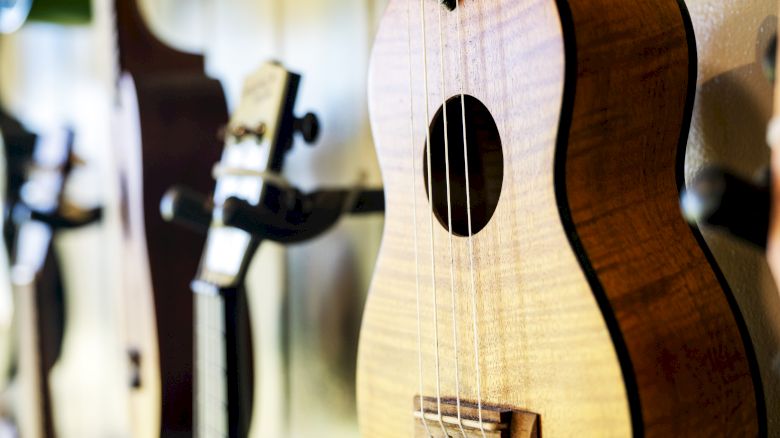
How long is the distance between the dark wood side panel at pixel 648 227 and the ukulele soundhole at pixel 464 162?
0.11 meters

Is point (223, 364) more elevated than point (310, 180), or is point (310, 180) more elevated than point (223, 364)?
point (310, 180)

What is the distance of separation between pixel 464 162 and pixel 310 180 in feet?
1.58

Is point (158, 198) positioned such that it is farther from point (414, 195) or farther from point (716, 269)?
point (716, 269)

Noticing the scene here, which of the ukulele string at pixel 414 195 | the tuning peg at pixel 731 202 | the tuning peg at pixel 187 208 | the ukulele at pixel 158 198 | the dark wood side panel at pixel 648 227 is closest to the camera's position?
the tuning peg at pixel 731 202

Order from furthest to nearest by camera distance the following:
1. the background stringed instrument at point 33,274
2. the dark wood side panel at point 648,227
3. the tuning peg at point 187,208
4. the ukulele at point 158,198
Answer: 1. the background stringed instrument at point 33,274
2. the ukulele at point 158,198
3. the tuning peg at point 187,208
4. the dark wood side panel at point 648,227

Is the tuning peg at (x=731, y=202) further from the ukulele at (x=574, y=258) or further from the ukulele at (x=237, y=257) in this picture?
the ukulele at (x=237, y=257)

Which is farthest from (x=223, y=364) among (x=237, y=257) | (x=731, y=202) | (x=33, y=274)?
(x=33, y=274)

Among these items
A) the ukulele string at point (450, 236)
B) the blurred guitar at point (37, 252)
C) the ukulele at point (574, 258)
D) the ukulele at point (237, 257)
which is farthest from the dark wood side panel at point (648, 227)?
the blurred guitar at point (37, 252)

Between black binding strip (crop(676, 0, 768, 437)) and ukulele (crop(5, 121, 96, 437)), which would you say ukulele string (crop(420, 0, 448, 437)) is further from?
ukulele (crop(5, 121, 96, 437))

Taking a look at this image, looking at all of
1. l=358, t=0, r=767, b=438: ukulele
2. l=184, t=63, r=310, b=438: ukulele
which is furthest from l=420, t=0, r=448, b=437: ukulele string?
l=184, t=63, r=310, b=438: ukulele

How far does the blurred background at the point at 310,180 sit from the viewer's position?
0.63 m

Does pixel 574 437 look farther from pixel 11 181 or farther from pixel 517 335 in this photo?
pixel 11 181

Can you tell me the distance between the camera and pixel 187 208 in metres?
0.85

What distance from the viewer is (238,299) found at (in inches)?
34.5
